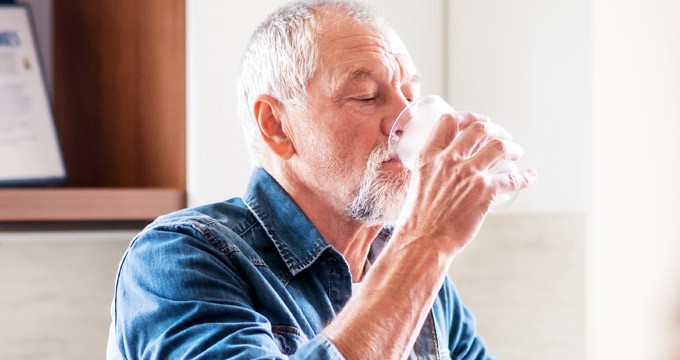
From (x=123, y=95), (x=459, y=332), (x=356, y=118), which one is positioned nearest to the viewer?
(x=356, y=118)

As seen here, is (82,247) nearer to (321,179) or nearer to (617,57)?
(321,179)

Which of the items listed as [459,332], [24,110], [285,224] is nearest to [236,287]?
[285,224]

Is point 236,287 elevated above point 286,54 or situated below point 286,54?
below

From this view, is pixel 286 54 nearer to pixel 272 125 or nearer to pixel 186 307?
pixel 272 125

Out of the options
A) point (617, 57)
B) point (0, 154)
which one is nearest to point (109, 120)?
point (0, 154)

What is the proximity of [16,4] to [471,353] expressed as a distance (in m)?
0.97

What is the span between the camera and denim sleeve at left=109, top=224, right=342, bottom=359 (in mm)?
828

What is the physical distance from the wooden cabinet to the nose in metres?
0.46

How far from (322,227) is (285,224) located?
7 cm

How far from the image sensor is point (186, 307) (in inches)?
34.0

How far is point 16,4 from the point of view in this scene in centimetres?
145

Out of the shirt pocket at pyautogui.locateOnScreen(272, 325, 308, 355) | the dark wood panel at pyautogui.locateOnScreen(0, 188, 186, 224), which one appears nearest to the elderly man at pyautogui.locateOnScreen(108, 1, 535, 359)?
the shirt pocket at pyautogui.locateOnScreen(272, 325, 308, 355)

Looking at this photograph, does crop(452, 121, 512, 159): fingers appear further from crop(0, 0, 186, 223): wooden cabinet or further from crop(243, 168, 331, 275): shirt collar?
crop(0, 0, 186, 223): wooden cabinet

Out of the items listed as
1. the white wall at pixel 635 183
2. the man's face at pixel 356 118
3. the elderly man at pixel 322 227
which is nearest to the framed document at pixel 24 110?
the elderly man at pixel 322 227
